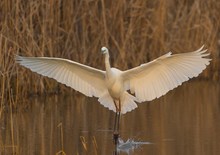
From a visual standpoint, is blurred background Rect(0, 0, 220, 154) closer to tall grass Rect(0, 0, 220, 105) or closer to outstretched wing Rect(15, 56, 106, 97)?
tall grass Rect(0, 0, 220, 105)

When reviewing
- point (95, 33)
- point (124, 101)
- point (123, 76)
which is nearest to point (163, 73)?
point (123, 76)

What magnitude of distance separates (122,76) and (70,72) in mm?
603

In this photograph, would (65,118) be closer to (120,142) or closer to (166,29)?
(120,142)

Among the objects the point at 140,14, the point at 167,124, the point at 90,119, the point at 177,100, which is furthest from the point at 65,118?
the point at 140,14

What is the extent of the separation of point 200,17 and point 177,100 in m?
2.16

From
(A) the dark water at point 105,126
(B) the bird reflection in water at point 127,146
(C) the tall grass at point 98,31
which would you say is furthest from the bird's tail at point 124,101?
(C) the tall grass at point 98,31

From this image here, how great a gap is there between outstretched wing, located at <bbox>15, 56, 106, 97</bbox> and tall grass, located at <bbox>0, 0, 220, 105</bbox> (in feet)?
4.37

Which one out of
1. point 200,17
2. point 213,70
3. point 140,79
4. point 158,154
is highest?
point 200,17

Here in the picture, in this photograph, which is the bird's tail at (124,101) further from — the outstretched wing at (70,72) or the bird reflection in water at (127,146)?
the bird reflection in water at (127,146)

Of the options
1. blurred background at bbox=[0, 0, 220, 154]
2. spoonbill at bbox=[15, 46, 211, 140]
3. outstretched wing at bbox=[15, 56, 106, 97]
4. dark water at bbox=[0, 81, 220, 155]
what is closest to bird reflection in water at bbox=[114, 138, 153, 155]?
dark water at bbox=[0, 81, 220, 155]

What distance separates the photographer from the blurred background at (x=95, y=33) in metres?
10.6

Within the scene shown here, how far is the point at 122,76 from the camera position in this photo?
27.4 feet

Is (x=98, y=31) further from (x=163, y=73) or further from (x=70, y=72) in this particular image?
(x=163, y=73)

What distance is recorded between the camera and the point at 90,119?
9367 millimetres
